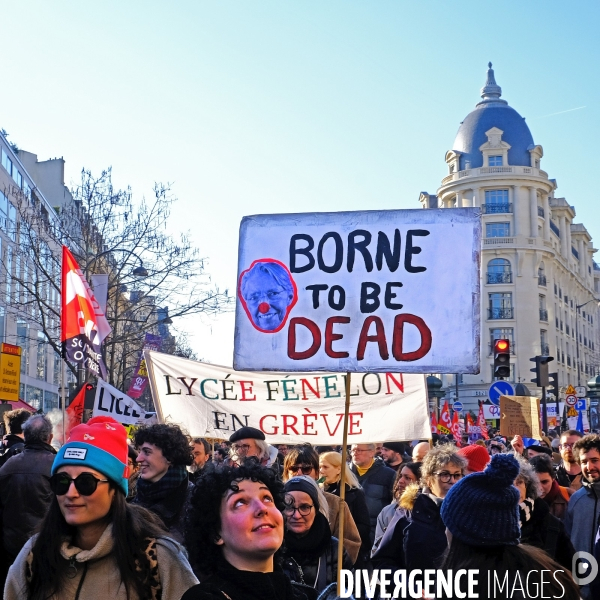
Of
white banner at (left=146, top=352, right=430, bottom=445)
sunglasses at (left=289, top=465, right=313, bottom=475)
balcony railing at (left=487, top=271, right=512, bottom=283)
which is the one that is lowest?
sunglasses at (left=289, top=465, right=313, bottom=475)

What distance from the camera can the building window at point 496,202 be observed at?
235ft

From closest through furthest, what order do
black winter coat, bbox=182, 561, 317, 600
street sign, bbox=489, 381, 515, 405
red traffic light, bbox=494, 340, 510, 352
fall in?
black winter coat, bbox=182, 561, 317, 600 → street sign, bbox=489, 381, 515, 405 → red traffic light, bbox=494, 340, 510, 352

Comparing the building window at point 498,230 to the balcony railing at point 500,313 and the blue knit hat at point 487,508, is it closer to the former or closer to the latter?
the balcony railing at point 500,313

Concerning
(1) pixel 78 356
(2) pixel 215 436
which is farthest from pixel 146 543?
(1) pixel 78 356

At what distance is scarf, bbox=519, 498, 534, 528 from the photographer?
5204mm

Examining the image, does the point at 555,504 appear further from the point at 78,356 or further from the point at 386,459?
the point at 78,356

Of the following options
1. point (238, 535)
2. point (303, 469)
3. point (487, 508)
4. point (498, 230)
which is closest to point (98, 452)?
point (238, 535)

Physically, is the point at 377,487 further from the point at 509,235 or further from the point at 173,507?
the point at 509,235

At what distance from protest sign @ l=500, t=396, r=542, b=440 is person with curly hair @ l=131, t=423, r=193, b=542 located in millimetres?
12812

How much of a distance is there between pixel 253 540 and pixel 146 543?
0.52 metres

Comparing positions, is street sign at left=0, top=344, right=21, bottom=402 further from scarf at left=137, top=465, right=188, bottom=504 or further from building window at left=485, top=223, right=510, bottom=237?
building window at left=485, top=223, right=510, bottom=237

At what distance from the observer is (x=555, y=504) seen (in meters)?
7.12

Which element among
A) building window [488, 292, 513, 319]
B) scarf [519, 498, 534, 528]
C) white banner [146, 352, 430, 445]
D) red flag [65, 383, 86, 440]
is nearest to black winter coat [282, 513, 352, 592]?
scarf [519, 498, 534, 528]

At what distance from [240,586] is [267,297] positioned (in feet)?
8.07
